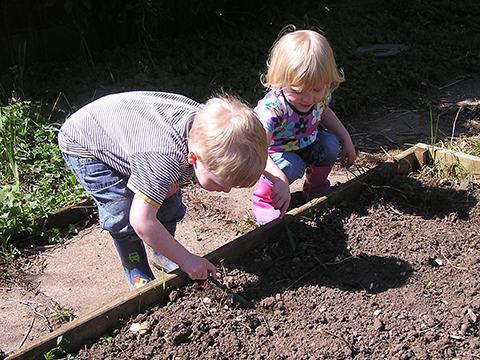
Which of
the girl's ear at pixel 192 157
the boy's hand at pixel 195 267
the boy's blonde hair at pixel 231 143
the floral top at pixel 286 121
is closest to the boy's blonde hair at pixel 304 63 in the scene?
the floral top at pixel 286 121

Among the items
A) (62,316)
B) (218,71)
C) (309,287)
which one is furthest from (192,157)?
(218,71)

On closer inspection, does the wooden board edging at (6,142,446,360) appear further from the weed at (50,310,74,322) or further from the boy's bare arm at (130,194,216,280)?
the weed at (50,310,74,322)

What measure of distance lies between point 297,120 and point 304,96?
26 cm

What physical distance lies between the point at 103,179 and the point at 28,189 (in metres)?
1.25

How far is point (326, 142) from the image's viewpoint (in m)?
3.16

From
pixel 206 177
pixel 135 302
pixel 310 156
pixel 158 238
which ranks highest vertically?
pixel 206 177

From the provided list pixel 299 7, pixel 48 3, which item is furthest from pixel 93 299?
pixel 299 7

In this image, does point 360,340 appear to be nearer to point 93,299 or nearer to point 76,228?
point 93,299

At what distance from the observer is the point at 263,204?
10.0ft

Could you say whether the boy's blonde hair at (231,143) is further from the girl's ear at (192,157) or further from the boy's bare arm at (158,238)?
the boy's bare arm at (158,238)

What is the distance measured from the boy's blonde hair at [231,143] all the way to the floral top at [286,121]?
873 millimetres

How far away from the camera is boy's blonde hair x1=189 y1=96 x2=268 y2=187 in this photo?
73.5 inches

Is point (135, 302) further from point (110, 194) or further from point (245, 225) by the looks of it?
point (245, 225)

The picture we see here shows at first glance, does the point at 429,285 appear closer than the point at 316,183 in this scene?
Yes
